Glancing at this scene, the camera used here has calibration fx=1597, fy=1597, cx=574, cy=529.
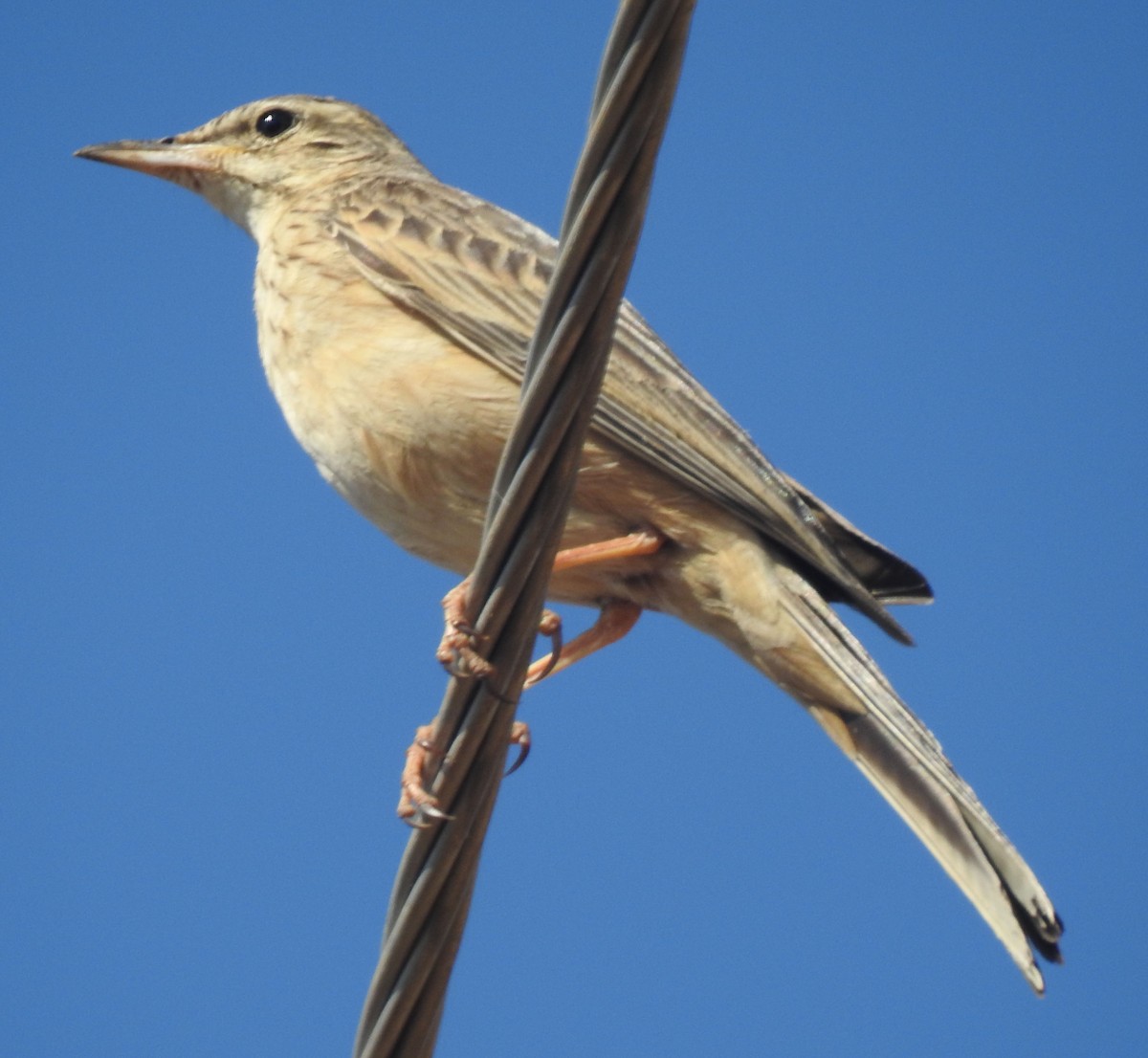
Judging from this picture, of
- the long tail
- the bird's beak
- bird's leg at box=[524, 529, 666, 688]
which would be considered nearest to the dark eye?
the bird's beak

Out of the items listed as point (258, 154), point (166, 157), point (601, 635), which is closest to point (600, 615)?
point (601, 635)

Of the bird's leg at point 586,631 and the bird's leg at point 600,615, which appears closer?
the bird's leg at point 586,631

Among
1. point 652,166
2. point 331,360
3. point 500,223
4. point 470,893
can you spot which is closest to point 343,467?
point 331,360

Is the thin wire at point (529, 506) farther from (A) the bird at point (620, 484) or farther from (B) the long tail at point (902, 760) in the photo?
(B) the long tail at point (902, 760)

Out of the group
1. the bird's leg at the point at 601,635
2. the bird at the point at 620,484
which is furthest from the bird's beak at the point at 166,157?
the bird's leg at the point at 601,635

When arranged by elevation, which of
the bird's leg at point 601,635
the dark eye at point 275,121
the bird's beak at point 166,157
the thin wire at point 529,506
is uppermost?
the dark eye at point 275,121

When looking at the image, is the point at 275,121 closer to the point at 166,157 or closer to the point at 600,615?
the point at 166,157
